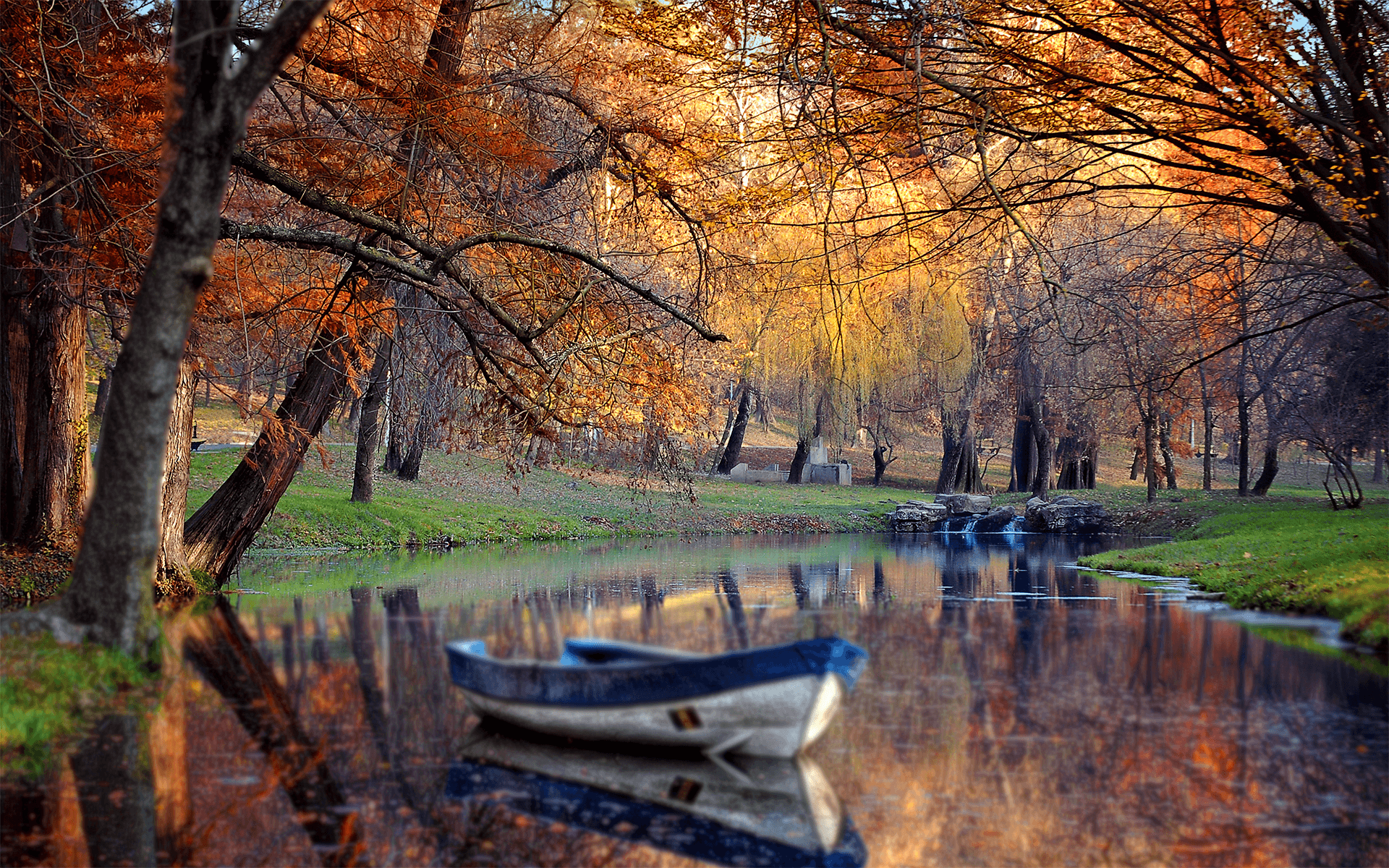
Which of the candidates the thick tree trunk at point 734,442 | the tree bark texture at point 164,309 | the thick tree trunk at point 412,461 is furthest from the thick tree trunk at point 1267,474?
the tree bark texture at point 164,309

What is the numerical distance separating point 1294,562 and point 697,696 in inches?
508

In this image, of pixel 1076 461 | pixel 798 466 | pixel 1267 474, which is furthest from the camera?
pixel 1076 461

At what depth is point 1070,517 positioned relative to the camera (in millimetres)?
35188

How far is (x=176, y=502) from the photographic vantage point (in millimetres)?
15758

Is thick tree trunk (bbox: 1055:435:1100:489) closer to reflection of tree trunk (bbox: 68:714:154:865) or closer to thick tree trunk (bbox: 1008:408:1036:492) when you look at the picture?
thick tree trunk (bbox: 1008:408:1036:492)

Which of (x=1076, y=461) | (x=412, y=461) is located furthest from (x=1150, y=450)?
(x=412, y=461)

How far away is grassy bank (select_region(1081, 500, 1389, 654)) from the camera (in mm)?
13883

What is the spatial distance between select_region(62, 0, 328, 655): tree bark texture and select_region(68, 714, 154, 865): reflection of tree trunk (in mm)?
835

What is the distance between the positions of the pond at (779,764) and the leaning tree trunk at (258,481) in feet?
5.62

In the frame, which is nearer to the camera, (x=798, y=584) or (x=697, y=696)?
(x=697, y=696)

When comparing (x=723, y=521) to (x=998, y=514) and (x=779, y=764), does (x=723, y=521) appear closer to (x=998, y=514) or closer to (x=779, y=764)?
(x=998, y=514)

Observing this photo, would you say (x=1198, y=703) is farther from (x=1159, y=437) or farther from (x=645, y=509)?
(x=1159, y=437)

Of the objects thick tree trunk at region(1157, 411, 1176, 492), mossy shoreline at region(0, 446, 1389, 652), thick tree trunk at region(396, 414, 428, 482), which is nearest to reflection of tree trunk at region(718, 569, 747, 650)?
mossy shoreline at region(0, 446, 1389, 652)

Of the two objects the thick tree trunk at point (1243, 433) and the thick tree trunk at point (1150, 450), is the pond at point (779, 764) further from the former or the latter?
the thick tree trunk at point (1150, 450)
